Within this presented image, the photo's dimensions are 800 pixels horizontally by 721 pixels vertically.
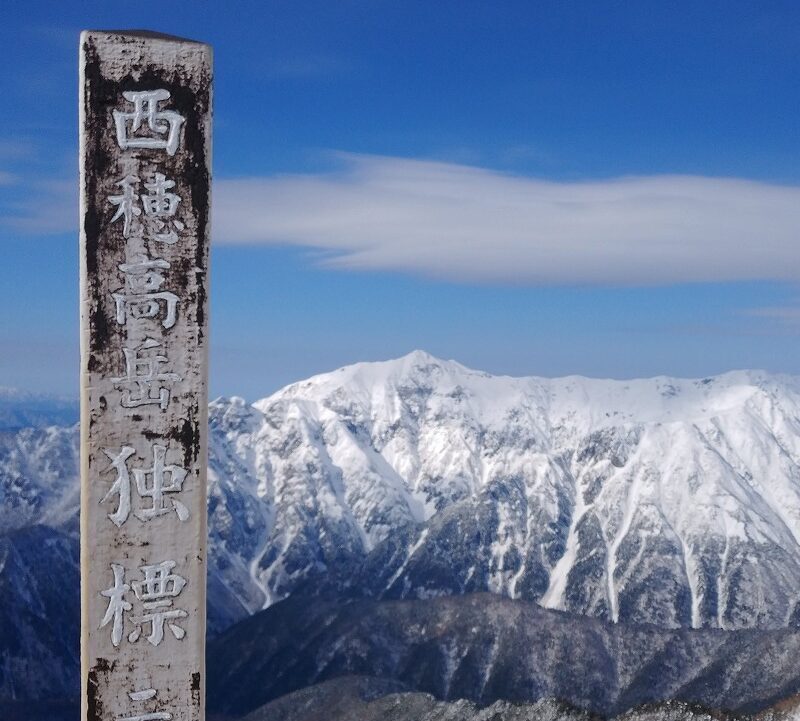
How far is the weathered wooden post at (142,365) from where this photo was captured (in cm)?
1816

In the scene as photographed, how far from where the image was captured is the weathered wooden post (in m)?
18.2

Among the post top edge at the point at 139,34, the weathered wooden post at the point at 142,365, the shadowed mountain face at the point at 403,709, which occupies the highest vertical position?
the post top edge at the point at 139,34

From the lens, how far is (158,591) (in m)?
18.8

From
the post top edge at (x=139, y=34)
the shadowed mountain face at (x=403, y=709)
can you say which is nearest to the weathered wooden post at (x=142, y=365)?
the post top edge at (x=139, y=34)

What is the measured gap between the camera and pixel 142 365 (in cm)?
1845

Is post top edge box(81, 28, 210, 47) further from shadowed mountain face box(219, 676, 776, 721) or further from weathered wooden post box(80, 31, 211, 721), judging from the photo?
shadowed mountain face box(219, 676, 776, 721)

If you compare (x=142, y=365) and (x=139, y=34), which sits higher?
(x=139, y=34)

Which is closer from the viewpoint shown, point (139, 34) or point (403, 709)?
point (139, 34)

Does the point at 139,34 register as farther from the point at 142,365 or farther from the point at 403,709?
the point at 403,709

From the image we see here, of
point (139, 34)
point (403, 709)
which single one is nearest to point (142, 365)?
point (139, 34)

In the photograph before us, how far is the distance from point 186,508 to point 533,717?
249 ft

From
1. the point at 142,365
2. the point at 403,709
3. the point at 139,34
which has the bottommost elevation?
the point at 403,709

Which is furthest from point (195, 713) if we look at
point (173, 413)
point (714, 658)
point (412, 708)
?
point (714, 658)

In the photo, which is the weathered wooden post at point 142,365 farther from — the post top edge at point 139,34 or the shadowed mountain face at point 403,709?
the shadowed mountain face at point 403,709
